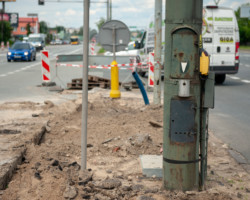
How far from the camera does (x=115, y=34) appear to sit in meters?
13.0

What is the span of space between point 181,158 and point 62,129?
4.18m

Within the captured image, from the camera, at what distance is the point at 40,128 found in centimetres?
800

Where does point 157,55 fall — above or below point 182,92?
below

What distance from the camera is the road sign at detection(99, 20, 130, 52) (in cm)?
1284

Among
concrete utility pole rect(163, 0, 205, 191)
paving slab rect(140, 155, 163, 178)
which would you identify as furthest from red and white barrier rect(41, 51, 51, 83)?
concrete utility pole rect(163, 0, 205, 191)

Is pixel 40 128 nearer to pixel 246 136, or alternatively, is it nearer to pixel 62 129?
pixel 62 129

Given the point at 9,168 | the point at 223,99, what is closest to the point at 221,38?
the point at 223,99

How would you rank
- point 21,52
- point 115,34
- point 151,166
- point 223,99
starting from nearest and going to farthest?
point 151,166
point 115,34
point 223,99
point 21,52

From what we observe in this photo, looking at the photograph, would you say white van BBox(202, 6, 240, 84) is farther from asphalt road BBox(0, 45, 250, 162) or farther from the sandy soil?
the sandy soil

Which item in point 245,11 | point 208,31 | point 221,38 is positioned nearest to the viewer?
point 208,31

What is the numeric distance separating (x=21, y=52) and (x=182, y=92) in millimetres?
33085

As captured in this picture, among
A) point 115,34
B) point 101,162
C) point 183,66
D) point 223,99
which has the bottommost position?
point 223,99

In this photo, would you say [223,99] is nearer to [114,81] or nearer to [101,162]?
[114,81]

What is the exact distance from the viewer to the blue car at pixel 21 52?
3594 cm
